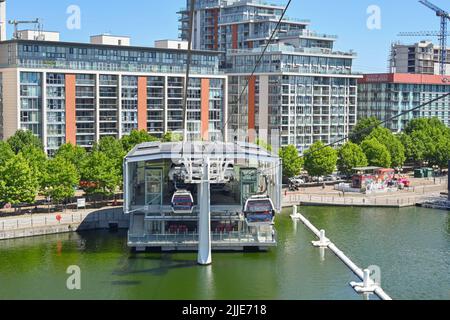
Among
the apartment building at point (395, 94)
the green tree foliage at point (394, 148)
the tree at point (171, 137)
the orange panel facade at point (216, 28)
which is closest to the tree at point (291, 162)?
the tree at point (171, 137)

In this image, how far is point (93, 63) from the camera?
3275 cm

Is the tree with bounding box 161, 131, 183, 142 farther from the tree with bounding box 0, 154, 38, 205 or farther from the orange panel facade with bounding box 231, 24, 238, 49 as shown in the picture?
the orange panel facade with bounding box 231, 24, 238, 49

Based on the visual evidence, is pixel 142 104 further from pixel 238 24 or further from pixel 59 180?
pixel 238 24

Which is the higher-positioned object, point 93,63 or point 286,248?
point 93,63

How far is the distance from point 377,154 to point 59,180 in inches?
624

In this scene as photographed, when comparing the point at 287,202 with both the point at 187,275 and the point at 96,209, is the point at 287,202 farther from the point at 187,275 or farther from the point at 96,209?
the point at 187,275

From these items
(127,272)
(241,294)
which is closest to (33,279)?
(127,272)

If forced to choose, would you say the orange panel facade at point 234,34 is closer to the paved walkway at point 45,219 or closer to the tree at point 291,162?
the tree at point 291,162

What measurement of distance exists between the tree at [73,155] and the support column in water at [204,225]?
8.37 metres

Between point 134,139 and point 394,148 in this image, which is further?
point 394,148

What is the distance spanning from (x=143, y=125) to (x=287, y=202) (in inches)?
384

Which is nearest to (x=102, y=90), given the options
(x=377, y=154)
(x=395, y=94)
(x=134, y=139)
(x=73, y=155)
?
(x=134, y=139)

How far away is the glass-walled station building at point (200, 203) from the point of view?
1919 centimetres

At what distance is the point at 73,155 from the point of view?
27109 mm
